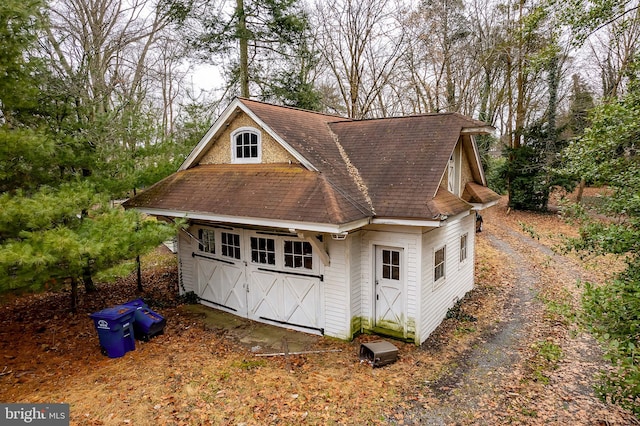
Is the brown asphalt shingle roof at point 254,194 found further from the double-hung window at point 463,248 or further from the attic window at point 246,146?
the double-hung window at point 463,248

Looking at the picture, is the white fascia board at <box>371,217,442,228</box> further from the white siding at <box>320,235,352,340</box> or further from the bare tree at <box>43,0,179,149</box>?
the bare tree at <box>43,0,179,149</box>

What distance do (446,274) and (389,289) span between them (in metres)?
2.09

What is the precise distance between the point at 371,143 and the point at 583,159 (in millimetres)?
5422

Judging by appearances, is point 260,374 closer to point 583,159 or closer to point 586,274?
point 583,159

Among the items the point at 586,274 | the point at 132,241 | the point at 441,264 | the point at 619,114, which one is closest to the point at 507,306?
the point at 441,264

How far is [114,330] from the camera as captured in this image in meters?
7.43

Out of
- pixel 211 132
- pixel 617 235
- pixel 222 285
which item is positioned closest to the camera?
pixel 617 235

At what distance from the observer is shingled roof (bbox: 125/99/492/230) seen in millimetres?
7984

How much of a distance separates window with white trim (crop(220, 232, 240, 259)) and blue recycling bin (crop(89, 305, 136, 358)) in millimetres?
2861

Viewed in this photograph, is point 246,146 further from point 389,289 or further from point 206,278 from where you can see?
point 389,289

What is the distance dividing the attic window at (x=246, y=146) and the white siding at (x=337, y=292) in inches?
137

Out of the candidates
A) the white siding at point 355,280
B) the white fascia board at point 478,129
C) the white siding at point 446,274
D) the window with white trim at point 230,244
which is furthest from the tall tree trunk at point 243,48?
the white siding at point 446,274

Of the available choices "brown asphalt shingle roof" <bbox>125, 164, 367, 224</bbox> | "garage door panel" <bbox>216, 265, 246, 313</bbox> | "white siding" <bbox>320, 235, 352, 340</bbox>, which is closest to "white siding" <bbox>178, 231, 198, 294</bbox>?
"garage door panel" <bbox>216, 265, 246, 313</bbox>

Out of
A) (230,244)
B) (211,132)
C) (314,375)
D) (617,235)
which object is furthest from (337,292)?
(211,132)
